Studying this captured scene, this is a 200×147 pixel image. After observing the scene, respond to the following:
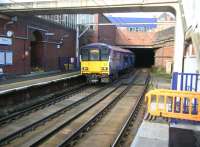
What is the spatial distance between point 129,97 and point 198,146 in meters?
11.2

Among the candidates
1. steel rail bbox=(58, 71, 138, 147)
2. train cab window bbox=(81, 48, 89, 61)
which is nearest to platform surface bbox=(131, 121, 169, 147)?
steel rail bbox=(58, 71, 138, 147)

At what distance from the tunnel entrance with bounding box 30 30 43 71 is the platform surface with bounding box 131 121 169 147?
71.1 ft

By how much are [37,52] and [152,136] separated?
2335 centimetres

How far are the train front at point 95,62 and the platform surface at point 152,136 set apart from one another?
13.3 metres

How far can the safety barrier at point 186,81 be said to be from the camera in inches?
334

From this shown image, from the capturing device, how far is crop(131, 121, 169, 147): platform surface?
20.9 feet

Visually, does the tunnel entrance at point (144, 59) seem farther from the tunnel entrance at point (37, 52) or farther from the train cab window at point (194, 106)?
the train cab window at point (194, 106)

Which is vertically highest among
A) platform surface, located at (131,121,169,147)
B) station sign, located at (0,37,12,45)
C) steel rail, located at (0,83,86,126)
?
station sign, located at (0,37,12,45)

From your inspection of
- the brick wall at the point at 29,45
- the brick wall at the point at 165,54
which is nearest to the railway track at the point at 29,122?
the brick wall at the point at 29,45

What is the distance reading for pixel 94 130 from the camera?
10062mm

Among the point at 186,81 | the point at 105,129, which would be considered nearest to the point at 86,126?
the point at 105,129

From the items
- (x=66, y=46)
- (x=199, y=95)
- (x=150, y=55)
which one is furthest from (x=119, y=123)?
(x=150, y=55)

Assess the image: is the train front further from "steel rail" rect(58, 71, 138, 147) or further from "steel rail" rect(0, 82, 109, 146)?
"steel rail" rect(0, 82, 109, 146)

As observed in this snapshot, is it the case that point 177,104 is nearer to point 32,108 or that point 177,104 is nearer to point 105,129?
point 105,129
